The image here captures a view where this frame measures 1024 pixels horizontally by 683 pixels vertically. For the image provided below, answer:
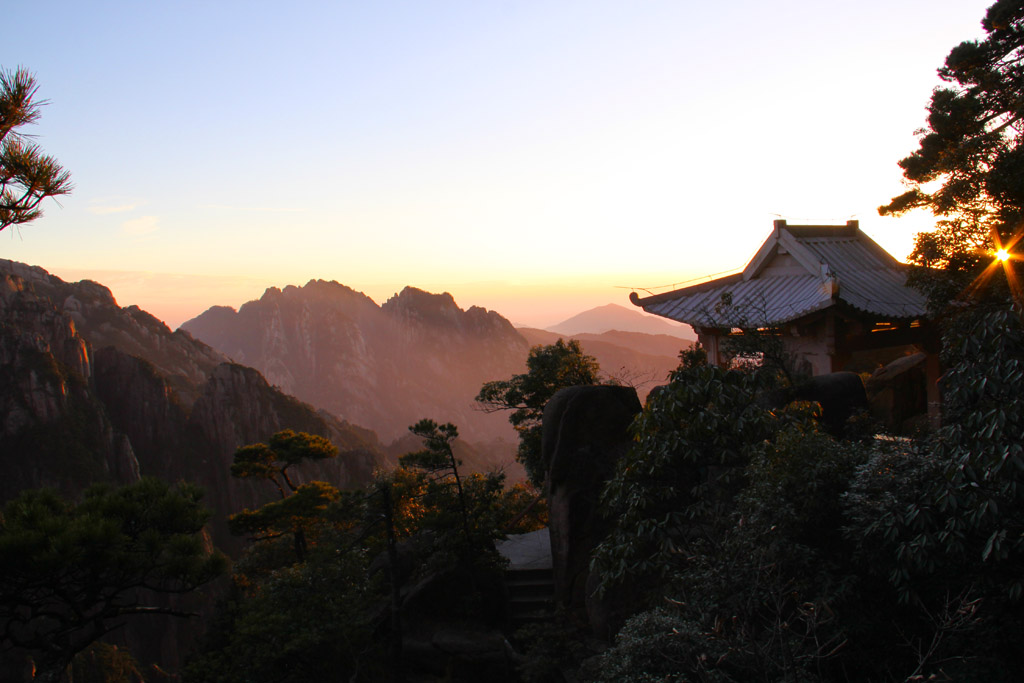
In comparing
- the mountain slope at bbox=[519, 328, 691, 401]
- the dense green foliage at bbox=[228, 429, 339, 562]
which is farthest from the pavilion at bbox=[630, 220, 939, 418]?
the mountain slope at bbox=[519, 328, 691, 401]

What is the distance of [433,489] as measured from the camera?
10352 mm

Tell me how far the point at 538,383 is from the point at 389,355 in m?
131

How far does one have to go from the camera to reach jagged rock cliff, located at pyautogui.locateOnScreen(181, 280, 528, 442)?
134m

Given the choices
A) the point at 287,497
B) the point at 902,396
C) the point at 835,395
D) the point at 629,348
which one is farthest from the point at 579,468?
the point at 629,348

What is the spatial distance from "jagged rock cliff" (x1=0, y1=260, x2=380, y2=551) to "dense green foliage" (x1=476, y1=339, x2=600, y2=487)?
152ft

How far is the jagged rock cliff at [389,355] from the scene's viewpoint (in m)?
134

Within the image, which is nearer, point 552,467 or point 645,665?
point 645,665

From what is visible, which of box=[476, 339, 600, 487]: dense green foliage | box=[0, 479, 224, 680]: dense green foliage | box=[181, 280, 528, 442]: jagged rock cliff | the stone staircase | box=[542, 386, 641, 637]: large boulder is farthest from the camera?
box=[181, 280, 528, 442]: jagged rock cliff

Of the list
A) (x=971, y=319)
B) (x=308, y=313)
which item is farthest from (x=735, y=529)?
(x=308, y=313)

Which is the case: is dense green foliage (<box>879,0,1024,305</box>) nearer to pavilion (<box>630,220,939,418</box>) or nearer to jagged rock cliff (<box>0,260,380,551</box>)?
pavilion (<box>630,220,939,418</box>)

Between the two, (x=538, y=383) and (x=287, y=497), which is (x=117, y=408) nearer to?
(x=287, y=497)

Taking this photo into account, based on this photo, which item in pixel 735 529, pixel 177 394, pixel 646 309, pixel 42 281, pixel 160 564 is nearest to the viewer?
pixel 735 529

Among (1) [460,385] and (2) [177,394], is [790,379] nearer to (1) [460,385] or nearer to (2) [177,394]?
(2) [177,394]

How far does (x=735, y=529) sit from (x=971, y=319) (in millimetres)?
2585
